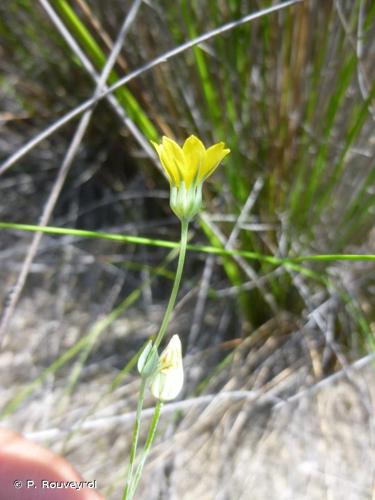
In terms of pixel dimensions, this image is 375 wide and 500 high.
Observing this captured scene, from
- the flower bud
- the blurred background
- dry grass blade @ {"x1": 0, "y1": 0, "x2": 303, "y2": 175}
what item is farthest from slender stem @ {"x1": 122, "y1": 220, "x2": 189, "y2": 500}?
the blurred background

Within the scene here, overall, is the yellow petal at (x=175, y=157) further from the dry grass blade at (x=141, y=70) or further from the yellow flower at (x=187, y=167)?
the dry grass blade at (x=141, y=70)

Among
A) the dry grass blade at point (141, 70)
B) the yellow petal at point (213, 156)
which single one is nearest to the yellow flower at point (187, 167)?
the yellow petal at point (213, 156)

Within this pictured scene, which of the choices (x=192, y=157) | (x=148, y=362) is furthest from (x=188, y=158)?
(x=148, y=362)

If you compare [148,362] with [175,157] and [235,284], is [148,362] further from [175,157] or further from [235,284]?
[235,284]

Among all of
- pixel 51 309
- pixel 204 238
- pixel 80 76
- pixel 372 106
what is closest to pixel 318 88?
pixel 372 106

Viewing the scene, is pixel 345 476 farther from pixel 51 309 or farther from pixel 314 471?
pixel 51 309

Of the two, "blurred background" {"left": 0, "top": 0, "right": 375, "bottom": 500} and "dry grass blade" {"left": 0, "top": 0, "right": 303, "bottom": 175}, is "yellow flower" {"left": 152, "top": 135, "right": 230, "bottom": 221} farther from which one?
"blurred background" {"left": 0, "top": 0, "right": 375, "bottom": 500}
